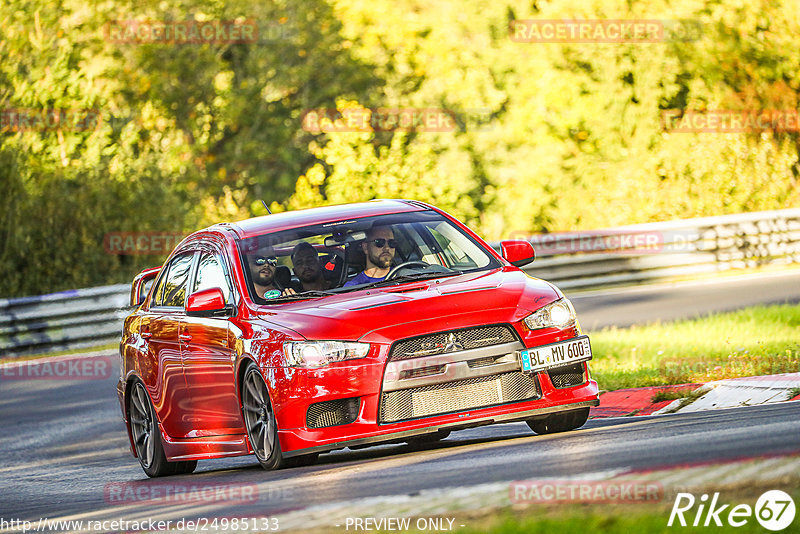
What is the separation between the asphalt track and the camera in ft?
25.8

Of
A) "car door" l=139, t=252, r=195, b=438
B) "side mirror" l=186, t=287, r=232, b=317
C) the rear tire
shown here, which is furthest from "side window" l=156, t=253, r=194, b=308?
the rear tire

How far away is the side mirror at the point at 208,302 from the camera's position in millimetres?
10055

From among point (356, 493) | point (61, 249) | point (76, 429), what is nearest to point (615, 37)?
point (61, 249)

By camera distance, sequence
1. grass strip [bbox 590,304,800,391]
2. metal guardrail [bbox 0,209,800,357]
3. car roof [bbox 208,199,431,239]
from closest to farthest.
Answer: car roof [bbox 208,199,431,239]
grass strip [bbox 590,304,800,391]
metal guardrail [bbox 0,209,800,357]

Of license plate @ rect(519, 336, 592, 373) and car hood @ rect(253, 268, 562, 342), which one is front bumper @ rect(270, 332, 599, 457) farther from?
car hood @ rect(253, 268, 562, 342)

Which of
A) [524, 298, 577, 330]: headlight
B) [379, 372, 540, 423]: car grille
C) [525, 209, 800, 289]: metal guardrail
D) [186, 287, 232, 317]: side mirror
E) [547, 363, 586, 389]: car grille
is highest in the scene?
[186, 287, 232, 317]: side mirror

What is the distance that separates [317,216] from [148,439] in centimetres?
220

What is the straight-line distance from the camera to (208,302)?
1006 centimetres

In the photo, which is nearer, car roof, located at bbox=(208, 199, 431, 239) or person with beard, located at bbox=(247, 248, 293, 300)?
person with beard, located at bbox=(247, 248, 293, 300)

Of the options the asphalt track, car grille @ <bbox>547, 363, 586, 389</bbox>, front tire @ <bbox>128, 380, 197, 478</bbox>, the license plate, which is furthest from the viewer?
front tire @ <bbox>128, 380, 197, 478</bbox>

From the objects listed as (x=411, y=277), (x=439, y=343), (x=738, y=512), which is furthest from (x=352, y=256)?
(x=738, y=512)

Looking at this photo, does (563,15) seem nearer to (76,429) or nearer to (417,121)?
(417,121)

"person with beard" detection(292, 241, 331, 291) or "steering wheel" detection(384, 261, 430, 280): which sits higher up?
"person with beard" detection(292, 241, 331, 291)

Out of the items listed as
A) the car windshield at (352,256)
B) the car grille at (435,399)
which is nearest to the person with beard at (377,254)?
the car windshield at (352,256)
